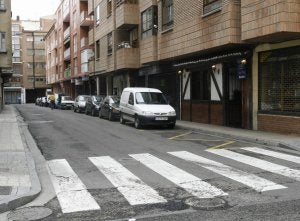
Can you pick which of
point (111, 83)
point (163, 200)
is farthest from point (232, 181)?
point (111, 83)

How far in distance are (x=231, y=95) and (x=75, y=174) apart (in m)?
11.9

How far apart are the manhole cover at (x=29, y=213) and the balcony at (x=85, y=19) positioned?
4053 cm

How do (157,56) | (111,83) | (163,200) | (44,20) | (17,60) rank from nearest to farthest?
(163,200)
(157,56)
(111,83)
(17,60)
(44,20)

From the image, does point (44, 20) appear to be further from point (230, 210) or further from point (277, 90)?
point (230, 210)

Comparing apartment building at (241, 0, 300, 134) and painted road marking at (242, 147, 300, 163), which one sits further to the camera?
apartment building at (241, 0, 300, 134)

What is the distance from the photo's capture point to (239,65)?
59.2 ft

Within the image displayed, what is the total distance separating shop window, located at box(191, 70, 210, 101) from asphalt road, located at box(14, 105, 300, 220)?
7.87 meters

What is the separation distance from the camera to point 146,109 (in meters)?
19.3

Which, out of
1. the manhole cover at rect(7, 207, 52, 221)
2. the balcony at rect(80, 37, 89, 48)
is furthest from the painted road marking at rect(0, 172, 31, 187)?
the balcony at rect(80, 37, 89, 48)

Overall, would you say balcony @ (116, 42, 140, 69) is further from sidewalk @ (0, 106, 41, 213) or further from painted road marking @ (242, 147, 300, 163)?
painted road marking @ (242, 147, 300, 163)

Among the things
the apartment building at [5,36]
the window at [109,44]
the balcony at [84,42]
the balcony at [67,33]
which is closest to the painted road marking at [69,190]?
the apartment building at [5,36]

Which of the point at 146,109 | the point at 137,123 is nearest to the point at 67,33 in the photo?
the point at 137,123

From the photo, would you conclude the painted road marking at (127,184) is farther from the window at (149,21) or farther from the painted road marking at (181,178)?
the window at (149,21)

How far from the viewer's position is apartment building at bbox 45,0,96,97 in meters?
46.6
